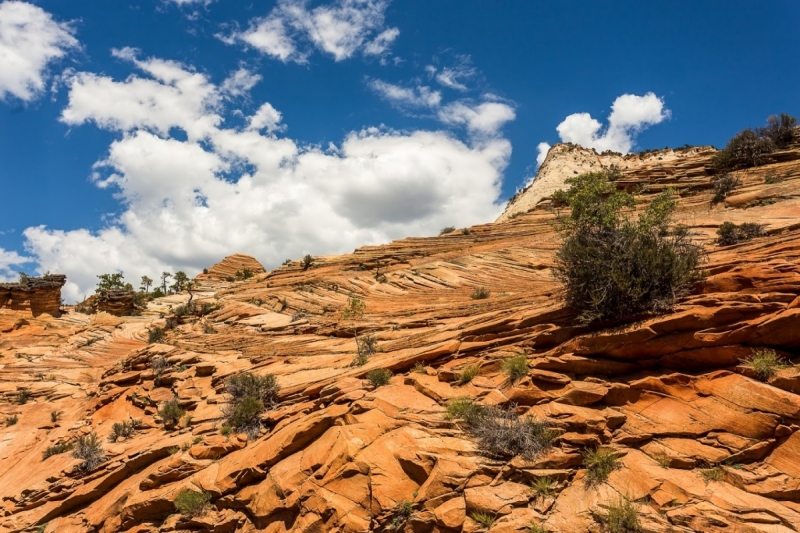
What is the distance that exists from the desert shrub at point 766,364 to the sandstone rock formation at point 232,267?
52285 mm

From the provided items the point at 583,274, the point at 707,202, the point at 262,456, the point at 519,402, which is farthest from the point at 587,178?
the point at 707,202

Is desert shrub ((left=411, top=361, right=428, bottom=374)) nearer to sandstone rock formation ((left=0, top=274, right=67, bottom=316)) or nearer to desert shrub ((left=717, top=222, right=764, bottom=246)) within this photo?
desert shrub ((left=717, top=222, right=764, bottom=246))

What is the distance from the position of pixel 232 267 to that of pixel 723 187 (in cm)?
5012

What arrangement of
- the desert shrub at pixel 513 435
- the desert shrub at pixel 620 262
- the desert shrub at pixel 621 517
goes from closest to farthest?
1. the desert shrub at pixel 621 517
2. the desert shrub at pixel 513 435
3. the desert shrub at pixel 620 262

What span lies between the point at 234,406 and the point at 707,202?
2598cm

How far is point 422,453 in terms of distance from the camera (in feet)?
29.5

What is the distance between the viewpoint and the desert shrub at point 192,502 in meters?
10.8

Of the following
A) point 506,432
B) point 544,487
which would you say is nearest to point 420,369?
point 506,432

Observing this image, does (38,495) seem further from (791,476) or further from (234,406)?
(791,476)

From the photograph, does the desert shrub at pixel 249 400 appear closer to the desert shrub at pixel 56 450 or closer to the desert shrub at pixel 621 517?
the desert shrub at pixel 56 450

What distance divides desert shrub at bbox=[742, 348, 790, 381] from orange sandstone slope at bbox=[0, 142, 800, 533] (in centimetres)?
14

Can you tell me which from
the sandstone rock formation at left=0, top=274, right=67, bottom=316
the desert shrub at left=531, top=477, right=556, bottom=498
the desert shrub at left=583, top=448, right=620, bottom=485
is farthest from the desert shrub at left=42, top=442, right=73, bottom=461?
the sandstone rock formation at left=0, top=274, right=67, bottom=316

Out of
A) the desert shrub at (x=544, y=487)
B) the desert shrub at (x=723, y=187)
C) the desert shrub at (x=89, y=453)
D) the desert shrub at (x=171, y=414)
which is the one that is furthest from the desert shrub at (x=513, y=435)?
the desert shrub at (x=723, y=187)

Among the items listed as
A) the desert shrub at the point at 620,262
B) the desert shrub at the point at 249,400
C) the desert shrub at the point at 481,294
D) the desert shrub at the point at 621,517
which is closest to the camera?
the desert shrub at the point at 621,517
